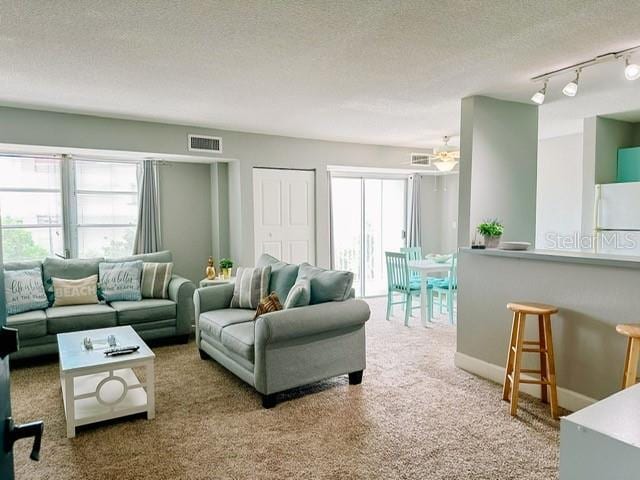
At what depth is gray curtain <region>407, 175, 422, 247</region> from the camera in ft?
25.5

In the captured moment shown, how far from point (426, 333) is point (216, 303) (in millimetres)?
2537

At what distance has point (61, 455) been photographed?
259 centimetres

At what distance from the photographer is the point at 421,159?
23.8ft

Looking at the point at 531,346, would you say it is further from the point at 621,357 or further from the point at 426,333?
the point at 426,333

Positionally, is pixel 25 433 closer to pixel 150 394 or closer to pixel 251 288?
pixel 150 394

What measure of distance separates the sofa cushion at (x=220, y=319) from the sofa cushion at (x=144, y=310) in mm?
675

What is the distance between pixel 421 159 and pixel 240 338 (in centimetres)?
493

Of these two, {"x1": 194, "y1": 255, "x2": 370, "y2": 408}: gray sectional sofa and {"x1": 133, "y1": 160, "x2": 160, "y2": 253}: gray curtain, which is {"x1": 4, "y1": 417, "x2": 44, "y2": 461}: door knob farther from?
{"x1": 133, "y1": 160, "x2": 160, "y2": 253}: gray curtain

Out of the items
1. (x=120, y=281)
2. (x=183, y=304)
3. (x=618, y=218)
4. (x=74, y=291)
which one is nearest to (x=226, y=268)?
(x=183, y=304)

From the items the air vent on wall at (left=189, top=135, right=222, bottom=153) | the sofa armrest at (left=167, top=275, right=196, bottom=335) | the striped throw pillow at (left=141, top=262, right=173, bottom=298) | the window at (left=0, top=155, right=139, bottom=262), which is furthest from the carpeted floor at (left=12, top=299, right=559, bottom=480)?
the air vent on wall at (left=189, top=135, right=222, bottom=153)

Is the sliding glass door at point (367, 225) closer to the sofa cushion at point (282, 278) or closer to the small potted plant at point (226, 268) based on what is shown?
the small potted plant at point (226, 268)

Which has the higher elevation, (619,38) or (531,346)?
(619,38)

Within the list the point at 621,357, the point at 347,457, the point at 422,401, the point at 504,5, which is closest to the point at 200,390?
the point at 347,457

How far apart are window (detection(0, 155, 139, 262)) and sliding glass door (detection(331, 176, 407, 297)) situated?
10.1 ft
